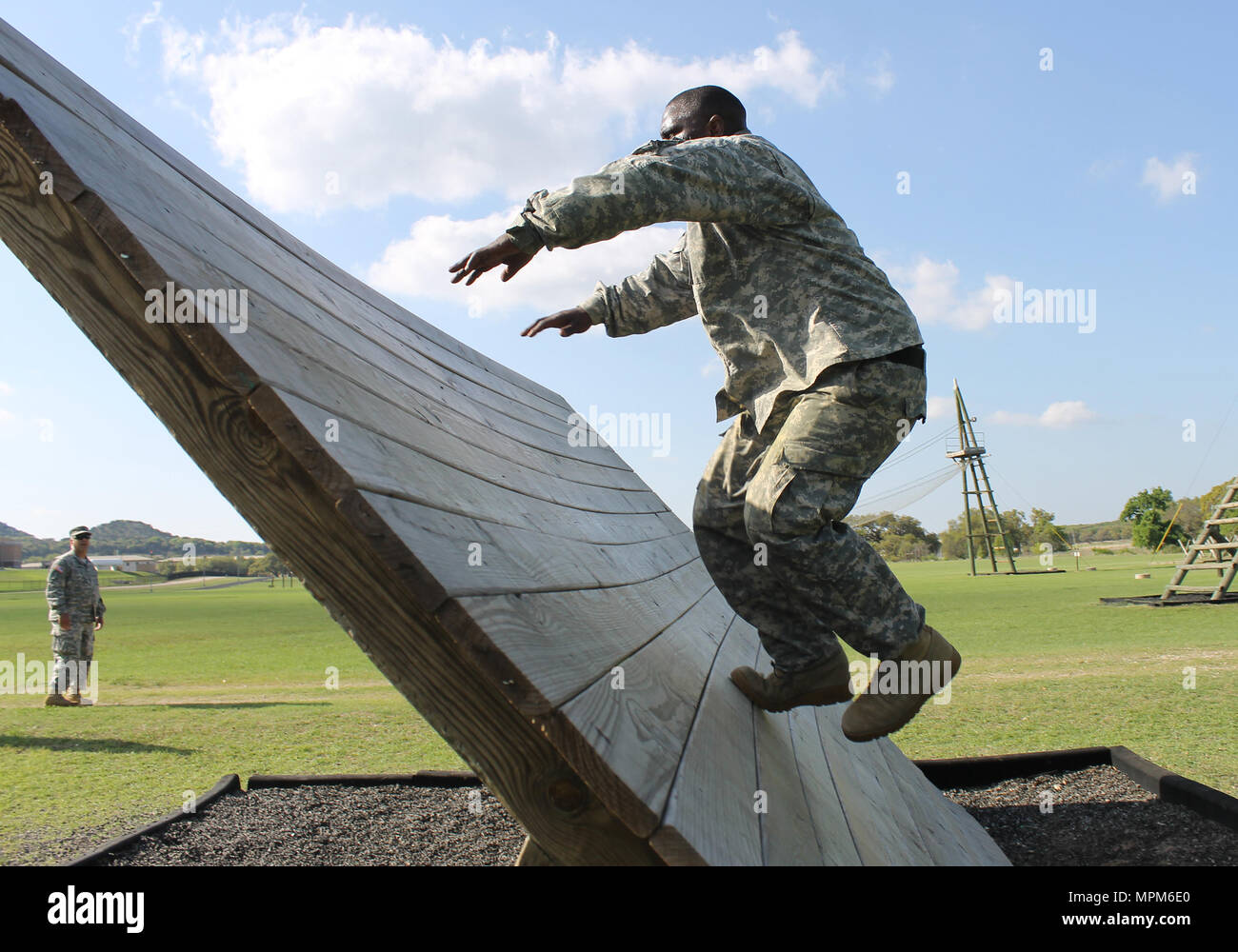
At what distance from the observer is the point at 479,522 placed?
1609 mm

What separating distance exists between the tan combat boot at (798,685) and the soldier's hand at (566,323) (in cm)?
140

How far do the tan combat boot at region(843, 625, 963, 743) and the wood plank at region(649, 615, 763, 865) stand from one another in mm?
305

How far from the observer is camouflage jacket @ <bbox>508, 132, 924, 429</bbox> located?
185 cm

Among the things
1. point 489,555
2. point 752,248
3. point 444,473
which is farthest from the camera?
point 752,248

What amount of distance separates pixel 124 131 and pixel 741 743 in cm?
211

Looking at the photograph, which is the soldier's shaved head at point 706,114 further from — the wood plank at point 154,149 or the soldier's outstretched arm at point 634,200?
the wood plank at point 154,149

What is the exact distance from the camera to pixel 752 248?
7.73 feet

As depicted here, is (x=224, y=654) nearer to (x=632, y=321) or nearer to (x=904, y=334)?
(x=632, y=321)

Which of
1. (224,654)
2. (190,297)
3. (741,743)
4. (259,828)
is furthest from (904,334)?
(224,654)

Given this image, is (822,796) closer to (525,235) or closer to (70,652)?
(525,235)

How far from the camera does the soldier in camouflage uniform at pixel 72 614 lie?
789cm

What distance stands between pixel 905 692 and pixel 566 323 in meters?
1.75

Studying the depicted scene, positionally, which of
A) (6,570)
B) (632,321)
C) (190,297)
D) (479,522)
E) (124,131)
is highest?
(124,131)

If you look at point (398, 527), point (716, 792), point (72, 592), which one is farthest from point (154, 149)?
point (72, 592)
